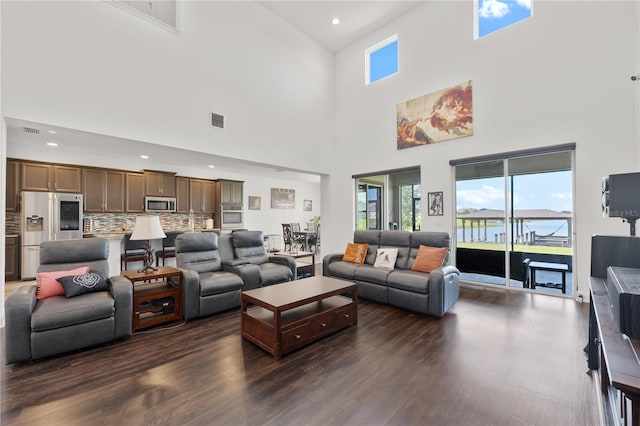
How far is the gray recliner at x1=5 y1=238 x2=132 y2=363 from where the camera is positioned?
2.38m

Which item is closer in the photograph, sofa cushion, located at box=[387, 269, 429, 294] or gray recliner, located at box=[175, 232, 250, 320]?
gray recliner, located at box=[175, 232, 250, 320]

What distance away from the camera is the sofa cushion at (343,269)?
4469mm

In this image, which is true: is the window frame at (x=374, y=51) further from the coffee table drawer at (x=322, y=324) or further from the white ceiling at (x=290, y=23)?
the coffee table drawer at (x=322, y=324)

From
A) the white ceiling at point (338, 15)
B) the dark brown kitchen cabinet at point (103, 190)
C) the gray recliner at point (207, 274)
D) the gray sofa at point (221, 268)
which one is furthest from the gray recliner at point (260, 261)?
the white ceiling at point (338, 15)

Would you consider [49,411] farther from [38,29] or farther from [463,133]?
[463,133]

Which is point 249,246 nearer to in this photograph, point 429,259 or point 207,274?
point 207,274

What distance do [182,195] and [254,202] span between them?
2.28m

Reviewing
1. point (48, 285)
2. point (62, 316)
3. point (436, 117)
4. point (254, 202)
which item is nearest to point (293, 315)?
point (62, 316)

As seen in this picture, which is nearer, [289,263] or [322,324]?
[322,324]

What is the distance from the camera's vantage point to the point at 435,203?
5586 millimetres

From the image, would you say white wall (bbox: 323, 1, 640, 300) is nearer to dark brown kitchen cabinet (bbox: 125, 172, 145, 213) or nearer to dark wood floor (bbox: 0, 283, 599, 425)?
dark wood floor (bbox: 0, 283, 599, 425)

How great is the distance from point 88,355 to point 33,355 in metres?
0.39

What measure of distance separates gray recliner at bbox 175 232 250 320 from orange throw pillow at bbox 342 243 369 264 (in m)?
1.75

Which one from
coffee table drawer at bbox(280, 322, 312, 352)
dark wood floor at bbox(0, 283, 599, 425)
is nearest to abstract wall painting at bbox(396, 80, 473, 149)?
dark wood floor at bbox(0, 283, 599, 425)
